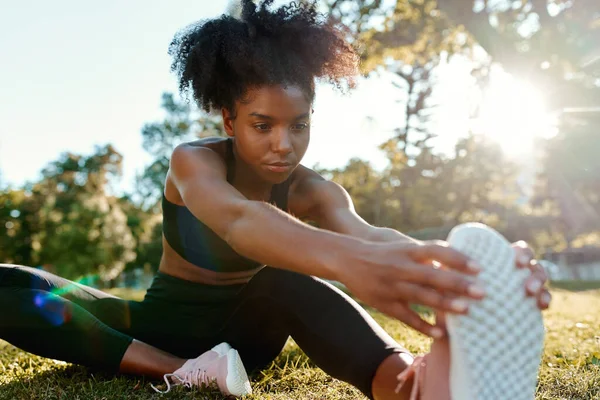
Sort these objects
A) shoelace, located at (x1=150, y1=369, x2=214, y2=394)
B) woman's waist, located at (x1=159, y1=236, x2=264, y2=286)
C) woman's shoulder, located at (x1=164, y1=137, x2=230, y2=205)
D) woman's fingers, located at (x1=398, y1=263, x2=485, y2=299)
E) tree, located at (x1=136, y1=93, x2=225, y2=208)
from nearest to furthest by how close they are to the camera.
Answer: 1. woman's fingers, located at (x1=398, y1=263, x2=485, y2=299)
2. woman's shoulder, located at (x1=164, y1=137, x2=230, y2=205)
3. shoelace, located at (x1=150, y1=369, x2=214, y2=394)
4. woman's waist, located at (x1=159, y1=236, x2=264, y2=286)
5. tree, located at (x1=136, y1=93, x2=225, y2=208)

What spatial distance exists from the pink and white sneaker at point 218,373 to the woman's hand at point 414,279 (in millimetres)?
997

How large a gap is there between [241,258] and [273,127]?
645 millimetres

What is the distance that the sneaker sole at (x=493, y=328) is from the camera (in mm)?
1192

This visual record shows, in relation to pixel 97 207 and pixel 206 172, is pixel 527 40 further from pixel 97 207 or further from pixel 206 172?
pixel 97 207

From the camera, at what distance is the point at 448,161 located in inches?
670

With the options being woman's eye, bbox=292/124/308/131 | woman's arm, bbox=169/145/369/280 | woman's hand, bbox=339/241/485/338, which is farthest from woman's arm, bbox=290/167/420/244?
woman's hand, bbox=339/241/485/338

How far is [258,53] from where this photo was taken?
2.20m

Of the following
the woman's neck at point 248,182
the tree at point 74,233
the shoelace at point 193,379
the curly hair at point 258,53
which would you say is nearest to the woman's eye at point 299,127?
the curly hair at point 258,53

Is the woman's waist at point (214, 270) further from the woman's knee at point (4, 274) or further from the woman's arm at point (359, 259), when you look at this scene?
the woman's arm at point (359, 259)

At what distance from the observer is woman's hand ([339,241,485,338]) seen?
112 cm

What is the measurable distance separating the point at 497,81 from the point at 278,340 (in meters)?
8.77

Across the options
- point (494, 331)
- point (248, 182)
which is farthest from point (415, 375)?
point (248, 182)

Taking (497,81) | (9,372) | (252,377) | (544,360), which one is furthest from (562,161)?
(9,372)

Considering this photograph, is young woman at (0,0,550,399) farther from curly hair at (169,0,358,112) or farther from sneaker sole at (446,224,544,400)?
sneaker sole at (446,224,544,400)
